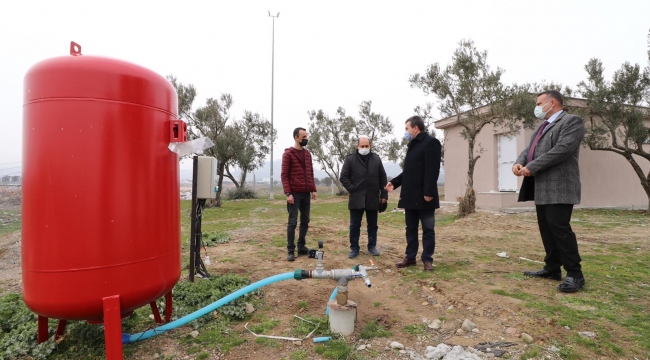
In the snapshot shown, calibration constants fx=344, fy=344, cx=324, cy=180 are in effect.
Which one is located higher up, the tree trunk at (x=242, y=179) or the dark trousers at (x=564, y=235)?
the tree trunk at (x=242, y=179)

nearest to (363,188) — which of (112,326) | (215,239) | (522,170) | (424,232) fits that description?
(424,232)

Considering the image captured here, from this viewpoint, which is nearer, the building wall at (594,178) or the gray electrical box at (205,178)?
the gray electrical box at (205,178)

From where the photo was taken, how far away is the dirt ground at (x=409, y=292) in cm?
267

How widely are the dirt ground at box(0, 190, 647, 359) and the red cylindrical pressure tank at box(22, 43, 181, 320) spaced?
0.80 m

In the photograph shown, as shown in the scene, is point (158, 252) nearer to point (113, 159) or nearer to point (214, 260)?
point (113, 159)

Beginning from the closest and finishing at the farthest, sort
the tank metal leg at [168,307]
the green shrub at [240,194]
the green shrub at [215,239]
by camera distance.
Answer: the tank metal leg at [168,307] → the green shrub at [215,239] → the green shrub at [240,194]

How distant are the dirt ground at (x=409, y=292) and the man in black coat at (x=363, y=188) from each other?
39cm

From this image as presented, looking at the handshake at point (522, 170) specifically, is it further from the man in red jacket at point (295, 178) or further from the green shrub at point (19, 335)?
the green shrub at point (19, 335)

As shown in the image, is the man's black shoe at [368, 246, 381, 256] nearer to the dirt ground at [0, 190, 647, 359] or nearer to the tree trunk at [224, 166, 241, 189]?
the dirt ground at [0, 190, 647, 359]

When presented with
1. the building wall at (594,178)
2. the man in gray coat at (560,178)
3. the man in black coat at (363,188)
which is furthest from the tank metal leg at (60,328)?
the building wall at (594,178)

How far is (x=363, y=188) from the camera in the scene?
210 inches

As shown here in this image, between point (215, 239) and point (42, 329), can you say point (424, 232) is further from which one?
point (215, 239)

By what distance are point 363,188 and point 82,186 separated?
3.86 m

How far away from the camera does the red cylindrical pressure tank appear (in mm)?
2057
